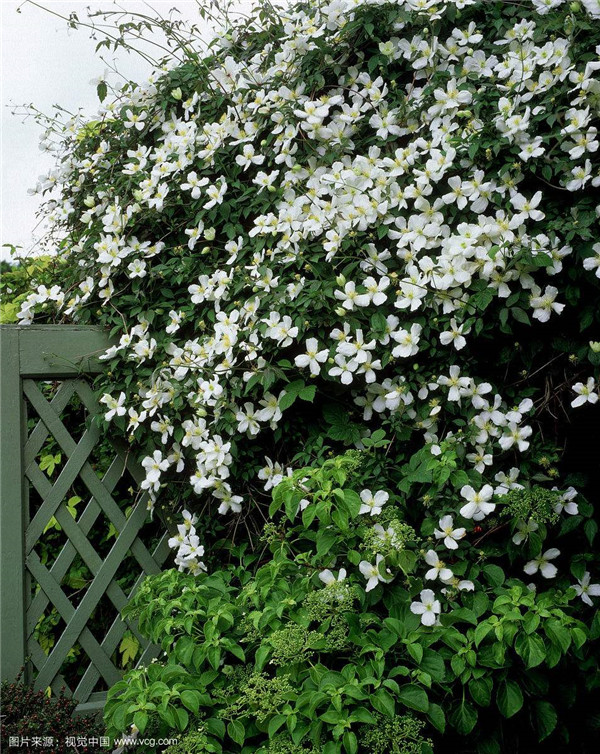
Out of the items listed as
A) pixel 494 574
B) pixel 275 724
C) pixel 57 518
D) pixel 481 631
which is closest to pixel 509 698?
pixel 481 631

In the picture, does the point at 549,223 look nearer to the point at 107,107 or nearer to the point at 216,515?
the point at 216,515

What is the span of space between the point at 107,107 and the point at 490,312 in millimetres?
1921

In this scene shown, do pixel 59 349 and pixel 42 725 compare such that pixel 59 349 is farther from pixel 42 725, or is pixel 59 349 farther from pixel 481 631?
pixel 481 631

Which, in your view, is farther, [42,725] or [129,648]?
[129,648]

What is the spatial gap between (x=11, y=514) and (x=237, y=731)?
123 cm

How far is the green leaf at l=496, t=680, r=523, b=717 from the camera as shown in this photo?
177 centimetres

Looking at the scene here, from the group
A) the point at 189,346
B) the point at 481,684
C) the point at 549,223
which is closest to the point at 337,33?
the point at 549,223

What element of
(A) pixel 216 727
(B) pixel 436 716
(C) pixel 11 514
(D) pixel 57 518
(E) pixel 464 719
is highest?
(C) pixel 11 514

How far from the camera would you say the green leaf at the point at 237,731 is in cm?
176

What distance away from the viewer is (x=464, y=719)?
1.80 m

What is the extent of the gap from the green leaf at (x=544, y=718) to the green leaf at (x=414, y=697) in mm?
385

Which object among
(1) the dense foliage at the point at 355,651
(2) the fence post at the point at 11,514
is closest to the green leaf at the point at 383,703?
(1) the dense foliage at the point at 355,651

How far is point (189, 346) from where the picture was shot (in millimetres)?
2529

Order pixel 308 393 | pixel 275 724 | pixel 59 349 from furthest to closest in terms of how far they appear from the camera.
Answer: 1. pixel 59 349
2. pixel 308 393
3. pixel 275 724
